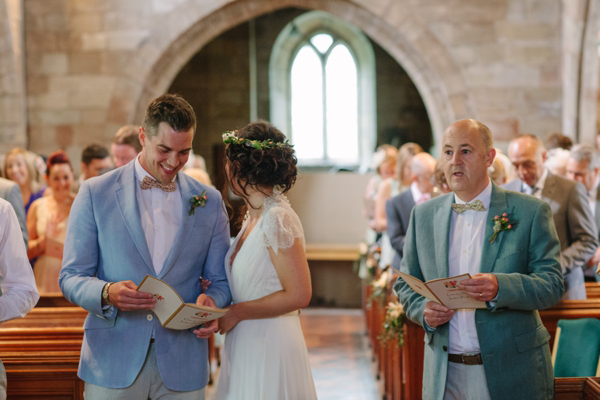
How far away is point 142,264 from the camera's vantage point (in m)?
2.25

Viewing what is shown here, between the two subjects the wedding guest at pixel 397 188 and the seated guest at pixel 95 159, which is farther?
the wedding guest at pixel 397 188

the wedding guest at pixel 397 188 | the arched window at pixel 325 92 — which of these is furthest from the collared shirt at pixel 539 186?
the arched window at pixel 325 92

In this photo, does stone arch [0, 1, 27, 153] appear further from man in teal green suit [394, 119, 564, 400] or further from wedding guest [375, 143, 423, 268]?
man in teal green suit [394, 119, 564, 400]

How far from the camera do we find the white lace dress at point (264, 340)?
90.5 inches

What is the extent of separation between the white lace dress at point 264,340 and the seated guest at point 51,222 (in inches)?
97.6

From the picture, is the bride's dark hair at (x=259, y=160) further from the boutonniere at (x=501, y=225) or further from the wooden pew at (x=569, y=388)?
the wooden pew at (x=569, y=388)

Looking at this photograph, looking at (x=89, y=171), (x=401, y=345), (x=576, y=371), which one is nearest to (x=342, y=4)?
(x=89, y=171)

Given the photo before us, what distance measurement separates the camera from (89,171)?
446 cm

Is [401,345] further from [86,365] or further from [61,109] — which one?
[61,109]

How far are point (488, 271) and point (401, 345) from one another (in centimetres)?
133

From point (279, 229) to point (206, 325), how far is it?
1.40ft

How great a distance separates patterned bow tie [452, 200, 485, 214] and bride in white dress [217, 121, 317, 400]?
0.64m

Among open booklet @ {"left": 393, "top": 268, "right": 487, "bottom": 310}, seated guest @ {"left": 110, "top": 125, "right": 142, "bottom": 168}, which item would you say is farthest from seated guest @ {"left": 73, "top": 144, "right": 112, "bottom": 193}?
open booklet @ {"left": 393, "top": 268, "right": 487, "bottom": 310}

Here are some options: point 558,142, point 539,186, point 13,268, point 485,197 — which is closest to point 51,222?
point 13,268
